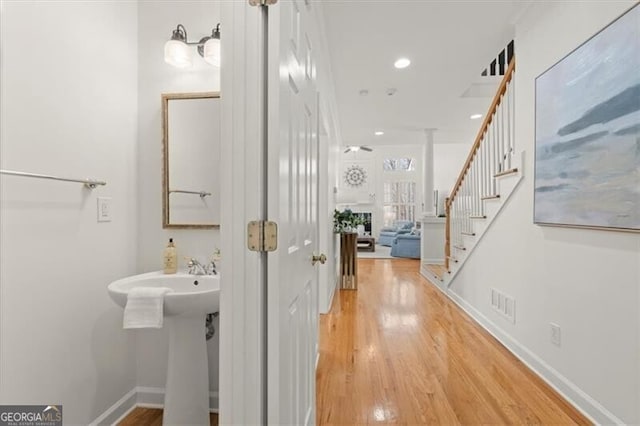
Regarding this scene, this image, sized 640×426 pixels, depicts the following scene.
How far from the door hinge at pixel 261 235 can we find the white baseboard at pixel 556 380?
1.97 meters

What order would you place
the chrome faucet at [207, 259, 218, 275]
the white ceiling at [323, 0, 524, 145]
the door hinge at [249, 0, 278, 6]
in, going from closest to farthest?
1. the door hinge at [249, 0, 278, 6]
2. the chrome faucet at [207, 259, 218, 275]
3. the white ceiling at [323, 0, 524, 145]

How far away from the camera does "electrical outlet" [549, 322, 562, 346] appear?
1.96 meters

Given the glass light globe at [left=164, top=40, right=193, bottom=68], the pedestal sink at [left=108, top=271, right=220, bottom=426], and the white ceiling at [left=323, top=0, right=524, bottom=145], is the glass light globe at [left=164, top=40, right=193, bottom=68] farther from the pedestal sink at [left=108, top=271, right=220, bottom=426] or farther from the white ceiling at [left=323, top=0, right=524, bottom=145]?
the white ceiling at [left=323, top=0, right=524, bottom=145]

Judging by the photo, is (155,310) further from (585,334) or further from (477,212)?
(477,212)

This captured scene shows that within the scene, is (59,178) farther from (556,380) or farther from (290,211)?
(556,380)

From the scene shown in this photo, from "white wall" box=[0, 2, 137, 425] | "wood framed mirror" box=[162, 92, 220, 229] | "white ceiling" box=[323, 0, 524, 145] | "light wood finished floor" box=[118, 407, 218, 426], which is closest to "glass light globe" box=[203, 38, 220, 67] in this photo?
"wood framed mirror" box=[162, 92, 220, 229]

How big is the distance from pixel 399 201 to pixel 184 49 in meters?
9.19

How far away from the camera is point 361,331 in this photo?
2.94 metres

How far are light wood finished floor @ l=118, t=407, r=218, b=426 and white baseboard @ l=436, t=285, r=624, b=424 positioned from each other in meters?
2.03

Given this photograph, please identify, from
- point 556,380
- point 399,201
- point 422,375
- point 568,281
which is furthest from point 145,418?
point 399,201

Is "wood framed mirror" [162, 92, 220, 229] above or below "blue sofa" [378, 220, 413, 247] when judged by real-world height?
above

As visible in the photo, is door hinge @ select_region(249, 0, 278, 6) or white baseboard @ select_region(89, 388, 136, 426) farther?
white baseboard @ select_region(89, 388, 136, 426)

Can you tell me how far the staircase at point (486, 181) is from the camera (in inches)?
103

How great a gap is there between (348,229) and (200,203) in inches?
116
